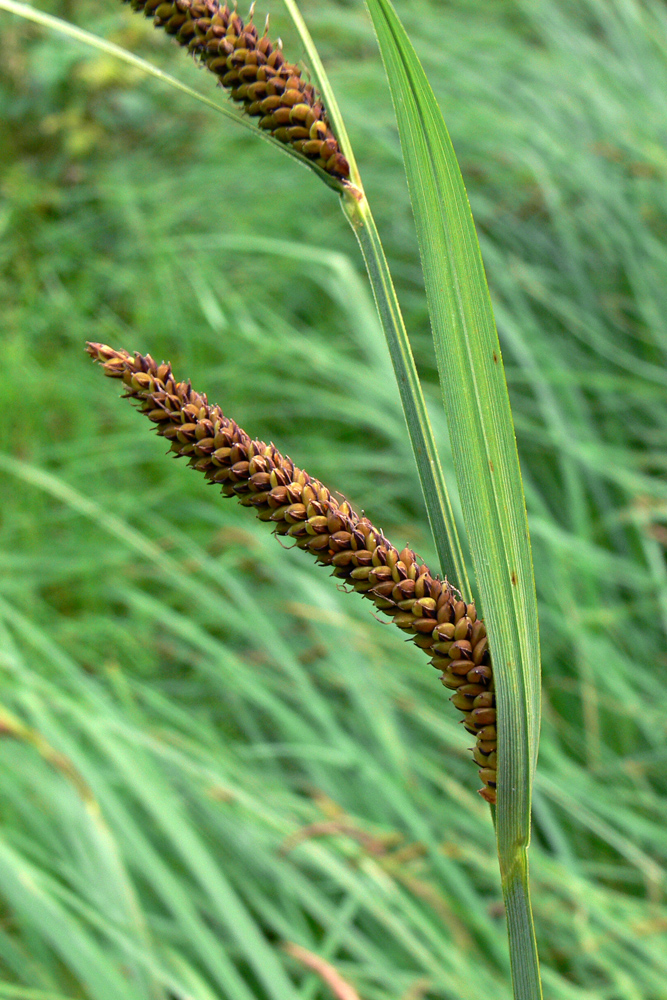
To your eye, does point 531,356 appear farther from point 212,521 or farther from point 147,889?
point 147,889

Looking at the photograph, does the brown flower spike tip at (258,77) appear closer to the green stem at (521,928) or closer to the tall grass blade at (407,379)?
the tall grass blade at (407,379)

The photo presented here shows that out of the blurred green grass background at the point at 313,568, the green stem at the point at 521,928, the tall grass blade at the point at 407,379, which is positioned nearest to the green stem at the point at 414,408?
the tall grass blade at the point at 407,379

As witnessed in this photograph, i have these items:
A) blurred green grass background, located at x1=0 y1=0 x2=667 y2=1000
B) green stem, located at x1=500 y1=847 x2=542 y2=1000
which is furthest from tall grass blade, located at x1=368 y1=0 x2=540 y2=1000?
blurred green grass background, located at x1=0 y1=0 x2=667 y2=1000

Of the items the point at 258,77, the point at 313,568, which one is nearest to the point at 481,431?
the point at 258,77

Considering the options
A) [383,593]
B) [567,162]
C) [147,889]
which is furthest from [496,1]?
[383,593]

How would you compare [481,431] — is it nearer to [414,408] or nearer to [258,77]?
[414,408]
